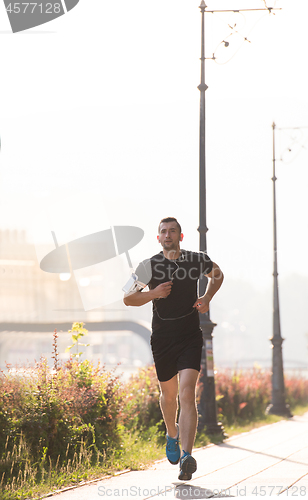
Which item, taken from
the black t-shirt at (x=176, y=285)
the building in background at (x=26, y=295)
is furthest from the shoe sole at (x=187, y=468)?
the building in background at (x=26, y=295)

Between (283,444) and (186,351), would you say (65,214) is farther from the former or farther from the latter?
(186,351)

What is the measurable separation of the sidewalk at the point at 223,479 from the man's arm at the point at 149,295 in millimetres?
1843

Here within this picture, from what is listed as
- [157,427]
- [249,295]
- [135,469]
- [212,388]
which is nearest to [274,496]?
[135,469]

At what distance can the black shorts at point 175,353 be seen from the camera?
610 cm

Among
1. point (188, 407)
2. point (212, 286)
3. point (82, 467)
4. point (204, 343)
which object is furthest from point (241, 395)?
point (188, 407)

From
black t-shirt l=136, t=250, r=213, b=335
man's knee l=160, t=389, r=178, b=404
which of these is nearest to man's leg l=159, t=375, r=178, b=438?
man's knee l=160, t=389, r=178, b=404

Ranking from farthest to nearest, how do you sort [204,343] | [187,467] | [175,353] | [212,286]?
1. [204,343]
2. [212,286]
3. [175,353]
4. [187,467]

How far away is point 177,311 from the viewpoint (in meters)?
6.07

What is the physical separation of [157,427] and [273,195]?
12.4m

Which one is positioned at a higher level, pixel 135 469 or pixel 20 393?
pixel 20 393

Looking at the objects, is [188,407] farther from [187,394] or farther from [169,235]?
[169,235]

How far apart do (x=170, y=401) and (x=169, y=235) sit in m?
1.63

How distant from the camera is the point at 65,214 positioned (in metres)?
16.4

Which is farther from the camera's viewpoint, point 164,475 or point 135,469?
point 135,469
